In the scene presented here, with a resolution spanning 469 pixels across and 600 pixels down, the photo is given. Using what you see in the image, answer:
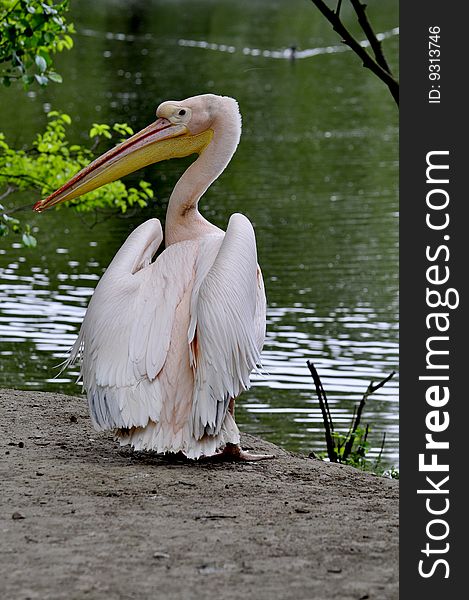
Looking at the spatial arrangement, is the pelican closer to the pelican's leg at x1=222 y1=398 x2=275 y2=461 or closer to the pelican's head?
the pelican's leg at x1=222 y1=398 x2=275 y2=461

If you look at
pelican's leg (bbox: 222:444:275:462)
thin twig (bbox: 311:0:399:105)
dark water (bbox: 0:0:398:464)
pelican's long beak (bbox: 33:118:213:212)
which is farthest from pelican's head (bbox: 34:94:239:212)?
thin twig (bbox: 311:0:399:105)

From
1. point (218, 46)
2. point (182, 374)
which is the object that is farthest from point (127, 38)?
point (182, 374)

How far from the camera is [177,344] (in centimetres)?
496

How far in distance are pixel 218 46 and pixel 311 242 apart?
23.9 m

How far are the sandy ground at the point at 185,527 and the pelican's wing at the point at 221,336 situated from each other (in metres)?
0.28

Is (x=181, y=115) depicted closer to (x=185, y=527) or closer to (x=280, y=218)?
(x=185, y=527)

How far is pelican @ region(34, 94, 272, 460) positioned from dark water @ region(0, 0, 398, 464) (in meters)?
1.07

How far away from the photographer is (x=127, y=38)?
40312 mm

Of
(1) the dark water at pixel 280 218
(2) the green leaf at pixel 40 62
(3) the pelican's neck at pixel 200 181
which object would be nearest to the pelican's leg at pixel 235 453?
(3) the pelican's neck at pixel 200 181

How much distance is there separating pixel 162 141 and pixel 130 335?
105 cm

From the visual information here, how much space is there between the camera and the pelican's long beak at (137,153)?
18.1ft

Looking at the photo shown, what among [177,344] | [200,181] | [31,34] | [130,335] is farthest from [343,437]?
[31,34]

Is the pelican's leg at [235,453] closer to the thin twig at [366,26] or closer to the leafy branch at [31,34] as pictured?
the thin twig at [366,26]

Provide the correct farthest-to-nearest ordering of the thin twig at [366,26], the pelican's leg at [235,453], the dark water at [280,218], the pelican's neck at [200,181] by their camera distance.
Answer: the dark water at [280,218] < the pelican's neck at [200,181] < the pelican's leg at [235,453] < the thin twig at [366,26]
